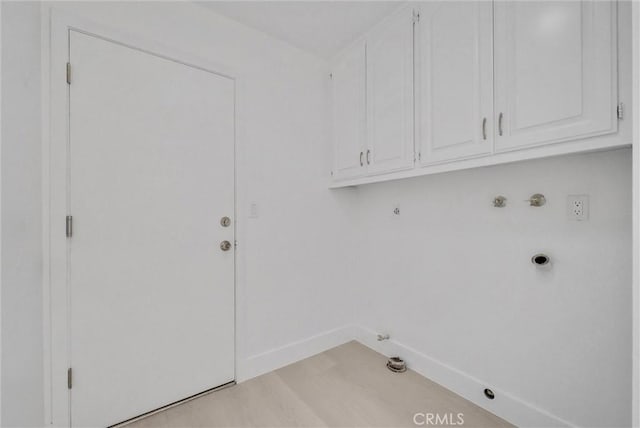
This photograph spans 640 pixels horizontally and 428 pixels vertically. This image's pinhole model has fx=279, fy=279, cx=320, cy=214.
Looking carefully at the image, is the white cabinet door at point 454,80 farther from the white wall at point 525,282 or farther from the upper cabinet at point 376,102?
the white wall at point 525,282

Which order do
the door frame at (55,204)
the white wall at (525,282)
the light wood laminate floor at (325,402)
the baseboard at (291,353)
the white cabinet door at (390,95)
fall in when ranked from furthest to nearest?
the baseboard at (291,353)
the white cabinet door at (390,95)
the light wood laminate floor at (325,402)
the door frame at (55,204)
the white wall at (525,282)

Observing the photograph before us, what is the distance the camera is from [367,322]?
2371 millimetres

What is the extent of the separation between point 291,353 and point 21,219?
5.68 feet

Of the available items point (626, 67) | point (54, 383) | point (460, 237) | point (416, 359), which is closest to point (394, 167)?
point (460, 237)

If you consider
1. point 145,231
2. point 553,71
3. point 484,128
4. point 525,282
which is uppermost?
point 553,71

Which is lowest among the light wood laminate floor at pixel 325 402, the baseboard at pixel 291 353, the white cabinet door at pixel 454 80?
the light wood laminate floor at pixel 325 402

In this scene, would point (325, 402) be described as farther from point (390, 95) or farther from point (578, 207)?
point (390, 95)

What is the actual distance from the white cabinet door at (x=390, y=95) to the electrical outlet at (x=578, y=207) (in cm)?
76

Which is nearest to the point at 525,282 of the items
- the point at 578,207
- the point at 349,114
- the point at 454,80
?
the point at 578,207

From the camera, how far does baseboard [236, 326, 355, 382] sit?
1.90 m

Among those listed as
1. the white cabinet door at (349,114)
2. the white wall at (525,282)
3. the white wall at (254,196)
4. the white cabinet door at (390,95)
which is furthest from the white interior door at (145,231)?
the white wall at (525,282)

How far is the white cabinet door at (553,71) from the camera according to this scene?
994 millimetres

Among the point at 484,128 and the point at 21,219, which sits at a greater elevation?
the point at 484,128

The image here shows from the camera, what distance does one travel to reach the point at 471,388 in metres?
1.65
